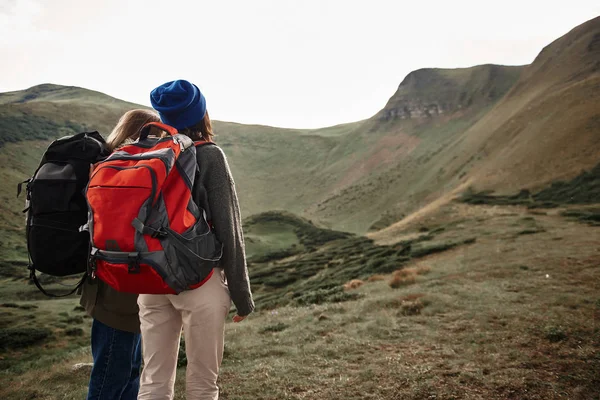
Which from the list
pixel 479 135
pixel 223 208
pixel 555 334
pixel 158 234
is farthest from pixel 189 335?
pixel 479 135

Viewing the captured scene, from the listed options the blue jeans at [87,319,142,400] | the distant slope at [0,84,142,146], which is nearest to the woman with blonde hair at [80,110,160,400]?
the blue jeans at [87,319,142,400]

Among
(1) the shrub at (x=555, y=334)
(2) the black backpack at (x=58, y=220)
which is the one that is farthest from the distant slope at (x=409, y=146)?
(2) the black backpack at (x=58, y=220)

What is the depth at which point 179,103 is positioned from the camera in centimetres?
341

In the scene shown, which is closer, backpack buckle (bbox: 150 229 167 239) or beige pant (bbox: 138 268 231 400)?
backpack buckle (bbox: 150 229 167 239)

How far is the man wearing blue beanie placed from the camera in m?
3.04

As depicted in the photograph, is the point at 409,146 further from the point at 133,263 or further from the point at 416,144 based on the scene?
the point at 133,263

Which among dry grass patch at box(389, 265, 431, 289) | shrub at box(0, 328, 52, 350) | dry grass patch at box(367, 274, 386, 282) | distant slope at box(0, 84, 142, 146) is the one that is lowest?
shrub at box(0, 328, 52, 350)

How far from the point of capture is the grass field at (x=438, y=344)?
5582mm

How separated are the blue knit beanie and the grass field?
4.11 metres

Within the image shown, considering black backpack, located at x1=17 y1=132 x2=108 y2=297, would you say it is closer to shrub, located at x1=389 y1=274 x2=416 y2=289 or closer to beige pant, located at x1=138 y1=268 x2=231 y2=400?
beige pant, located at x1=138 y1=268 x2=231 y2=400

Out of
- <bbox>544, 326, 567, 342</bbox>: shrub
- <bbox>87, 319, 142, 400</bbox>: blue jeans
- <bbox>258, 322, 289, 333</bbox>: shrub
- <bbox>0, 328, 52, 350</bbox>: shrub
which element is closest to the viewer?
<bbox>87, 319, 142, 400</bbox>: blue jeans

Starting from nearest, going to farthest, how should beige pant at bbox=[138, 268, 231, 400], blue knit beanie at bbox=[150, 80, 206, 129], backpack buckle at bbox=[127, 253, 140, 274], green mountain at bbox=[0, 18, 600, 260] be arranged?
1. backpack buckle at bbox=[127, 253, 140, 274]
2. beige pant at bbox=[138, 268, 231, 400]
3. blue knit beanie at bbox=[150, 80, 206, 129]
4. green mountain at bbox=[0, 18, 600, 260]

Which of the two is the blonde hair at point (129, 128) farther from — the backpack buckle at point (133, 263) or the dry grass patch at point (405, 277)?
the dry grass patch at point (405, 277)

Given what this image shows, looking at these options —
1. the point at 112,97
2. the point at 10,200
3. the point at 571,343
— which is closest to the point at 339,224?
the point at 10,200
